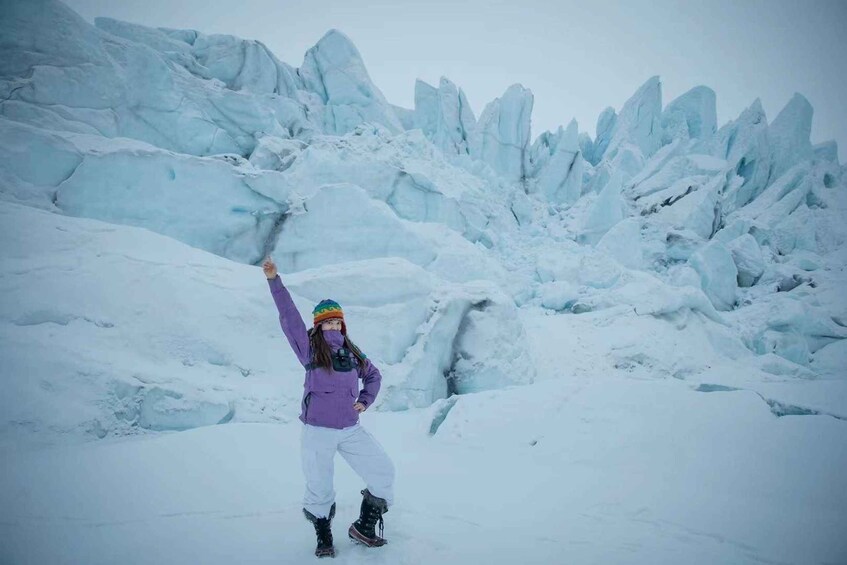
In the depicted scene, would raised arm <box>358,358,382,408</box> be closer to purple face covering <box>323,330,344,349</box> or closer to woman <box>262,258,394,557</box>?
woman <box>262,258,394,557</box>

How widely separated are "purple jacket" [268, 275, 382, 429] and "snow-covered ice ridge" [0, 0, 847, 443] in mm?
2532

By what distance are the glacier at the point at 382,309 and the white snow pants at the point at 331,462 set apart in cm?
39

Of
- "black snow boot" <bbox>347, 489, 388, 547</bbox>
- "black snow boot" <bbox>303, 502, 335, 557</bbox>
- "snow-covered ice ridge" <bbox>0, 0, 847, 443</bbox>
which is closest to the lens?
"black snow boot" <bbox>303, 502, 335, 557</bbox>

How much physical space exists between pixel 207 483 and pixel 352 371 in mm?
1573

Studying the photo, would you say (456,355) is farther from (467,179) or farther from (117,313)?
(467,179)

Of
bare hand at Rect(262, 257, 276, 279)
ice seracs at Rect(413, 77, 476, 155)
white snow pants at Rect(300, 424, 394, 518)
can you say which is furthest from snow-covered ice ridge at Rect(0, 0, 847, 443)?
ice seracs at Rect(413, 77, 476, 155)

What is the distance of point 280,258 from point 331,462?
8.18 meters

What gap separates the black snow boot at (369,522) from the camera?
6.75 feet

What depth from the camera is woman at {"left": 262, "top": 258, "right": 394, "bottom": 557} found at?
203 cm

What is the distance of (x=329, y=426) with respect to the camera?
2.08 meters

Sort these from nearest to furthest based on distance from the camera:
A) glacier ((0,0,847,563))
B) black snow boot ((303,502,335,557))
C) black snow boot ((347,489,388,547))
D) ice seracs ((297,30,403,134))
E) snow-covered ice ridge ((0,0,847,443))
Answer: black snow boot ((303,502,335,557)) < black snow boot ((347,489,388,547)) < glacier ((0,0,847,563)) < snow-covered ice ridge ((0,0,847,443)) < ice seracs ((297,30,403,134))

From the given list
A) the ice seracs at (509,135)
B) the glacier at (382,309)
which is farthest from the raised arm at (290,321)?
the ice seracs at (509,135)

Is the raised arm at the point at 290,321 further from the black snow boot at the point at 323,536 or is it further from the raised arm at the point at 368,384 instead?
the black snow boot at the point at 323,536

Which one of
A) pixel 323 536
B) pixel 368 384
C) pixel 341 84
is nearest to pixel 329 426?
pixel 368 384
